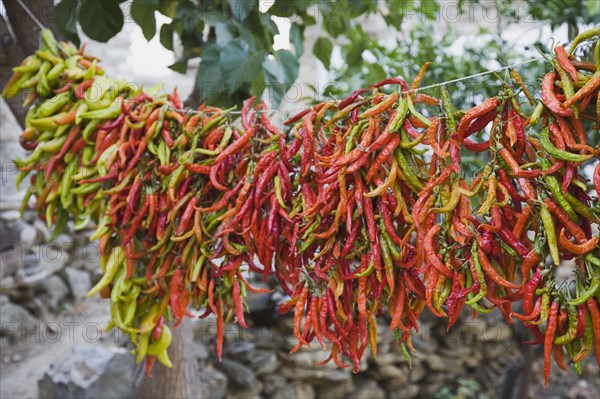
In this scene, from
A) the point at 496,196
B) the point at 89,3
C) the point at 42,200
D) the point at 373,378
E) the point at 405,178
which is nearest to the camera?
the point at 496,196

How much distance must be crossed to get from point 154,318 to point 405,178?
0.97 m

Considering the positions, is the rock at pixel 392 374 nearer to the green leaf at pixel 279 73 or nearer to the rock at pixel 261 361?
the rock at pixel 261 361

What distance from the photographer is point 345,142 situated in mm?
1314

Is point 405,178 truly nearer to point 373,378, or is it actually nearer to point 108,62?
point 373,378

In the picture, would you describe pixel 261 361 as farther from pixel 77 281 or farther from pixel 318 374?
pixel 77 281

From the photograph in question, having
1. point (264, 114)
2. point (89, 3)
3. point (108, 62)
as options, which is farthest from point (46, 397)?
point (108, 62)

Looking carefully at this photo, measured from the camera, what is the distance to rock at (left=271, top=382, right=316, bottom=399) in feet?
12.4

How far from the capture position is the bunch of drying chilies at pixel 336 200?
1083 millimetres

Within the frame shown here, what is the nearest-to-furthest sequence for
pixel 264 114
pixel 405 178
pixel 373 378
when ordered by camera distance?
1. pixel 405 178
2. pixel 264 114
3. pixel 373 378

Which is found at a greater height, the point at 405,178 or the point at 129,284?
the point at 405,178

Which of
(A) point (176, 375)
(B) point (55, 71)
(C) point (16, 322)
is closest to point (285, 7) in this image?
(B) point (55, 71)

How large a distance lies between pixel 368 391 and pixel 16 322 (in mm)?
2623

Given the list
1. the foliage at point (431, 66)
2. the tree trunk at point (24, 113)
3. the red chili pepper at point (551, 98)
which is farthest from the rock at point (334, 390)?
the red chili pepper at point (551, 98)

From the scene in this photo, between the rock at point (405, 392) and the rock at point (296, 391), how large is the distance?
75cm
